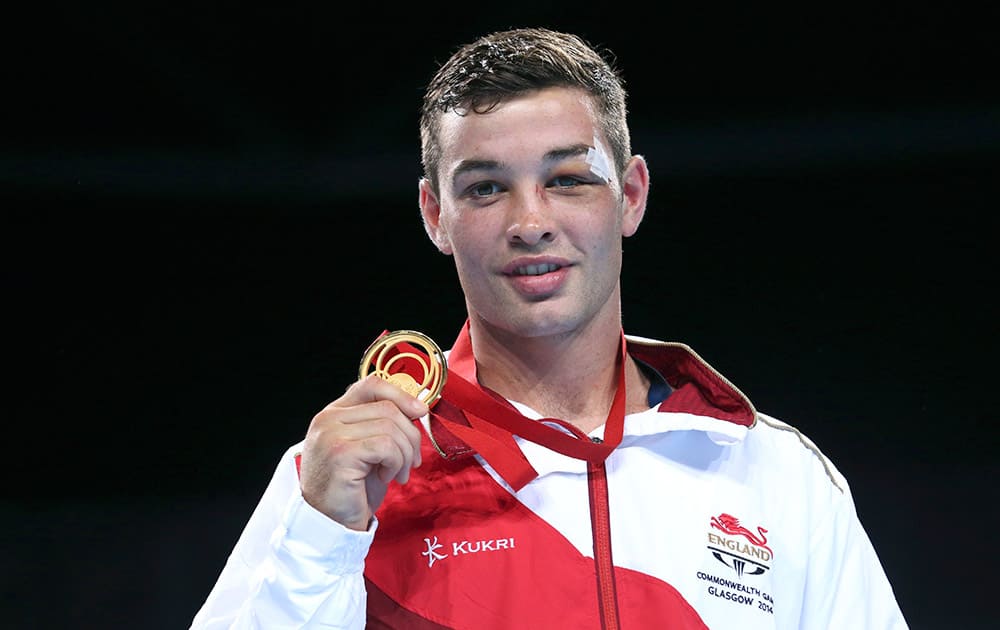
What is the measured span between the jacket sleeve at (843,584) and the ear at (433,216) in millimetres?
792

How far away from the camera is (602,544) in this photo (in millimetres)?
1817

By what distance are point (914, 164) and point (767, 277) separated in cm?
55

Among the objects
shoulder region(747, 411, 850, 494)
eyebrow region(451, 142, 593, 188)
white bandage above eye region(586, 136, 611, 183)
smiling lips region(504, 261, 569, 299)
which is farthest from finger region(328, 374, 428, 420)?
shoulder region(747, 411, 850, 494)

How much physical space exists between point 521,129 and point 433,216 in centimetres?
27

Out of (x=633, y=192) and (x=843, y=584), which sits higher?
(x=633, y=192)

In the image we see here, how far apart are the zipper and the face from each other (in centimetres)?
25

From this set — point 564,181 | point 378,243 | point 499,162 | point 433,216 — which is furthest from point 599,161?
point 378,243

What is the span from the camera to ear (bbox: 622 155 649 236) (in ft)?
6.69

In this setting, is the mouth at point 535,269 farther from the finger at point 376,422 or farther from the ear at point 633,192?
the finger at point 376,422

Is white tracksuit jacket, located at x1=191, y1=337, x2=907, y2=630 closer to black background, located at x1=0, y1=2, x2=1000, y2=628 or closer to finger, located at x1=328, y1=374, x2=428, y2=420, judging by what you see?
finger, located at x1=328, y1=374, x2=428, y2=420

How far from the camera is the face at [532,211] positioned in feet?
5.99

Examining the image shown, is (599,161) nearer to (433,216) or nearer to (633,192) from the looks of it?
(633,192)

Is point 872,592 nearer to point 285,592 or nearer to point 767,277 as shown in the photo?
point 285,592

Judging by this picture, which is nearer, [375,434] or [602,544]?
[375,434]
